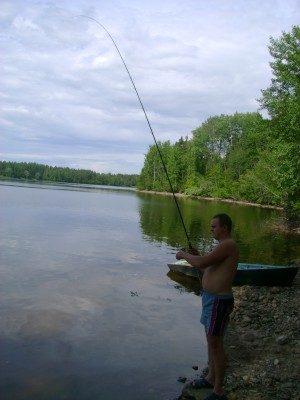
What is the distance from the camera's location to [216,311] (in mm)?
5188

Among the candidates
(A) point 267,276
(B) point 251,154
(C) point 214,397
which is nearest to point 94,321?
(C) point 214,397

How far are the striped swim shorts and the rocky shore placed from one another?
1.37 m

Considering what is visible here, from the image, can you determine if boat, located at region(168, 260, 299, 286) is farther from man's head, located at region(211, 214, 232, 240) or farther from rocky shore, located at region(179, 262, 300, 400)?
man's head, located at region(211, 214, 232, 240)

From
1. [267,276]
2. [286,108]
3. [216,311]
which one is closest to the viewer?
[216,311]

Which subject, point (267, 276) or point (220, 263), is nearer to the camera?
point (220, 263)

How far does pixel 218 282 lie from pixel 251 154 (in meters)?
82.5

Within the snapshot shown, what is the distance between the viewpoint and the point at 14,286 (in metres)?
13.1

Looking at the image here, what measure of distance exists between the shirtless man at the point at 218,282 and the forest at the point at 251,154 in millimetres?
20082

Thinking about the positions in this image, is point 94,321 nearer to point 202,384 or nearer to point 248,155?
point 202,384

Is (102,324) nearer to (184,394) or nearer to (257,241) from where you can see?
(184,394)

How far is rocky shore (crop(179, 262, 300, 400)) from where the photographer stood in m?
6.12

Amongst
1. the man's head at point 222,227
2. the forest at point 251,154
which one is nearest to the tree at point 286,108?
the forest at point 251,154

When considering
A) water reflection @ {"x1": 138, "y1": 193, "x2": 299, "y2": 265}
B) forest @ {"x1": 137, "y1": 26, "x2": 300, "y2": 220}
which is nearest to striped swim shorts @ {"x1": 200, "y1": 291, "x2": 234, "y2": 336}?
water reflection @ {"x1": 138, "y1": 193, "x2": 299, "y2": 265}

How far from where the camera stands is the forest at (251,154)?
2622 cm
